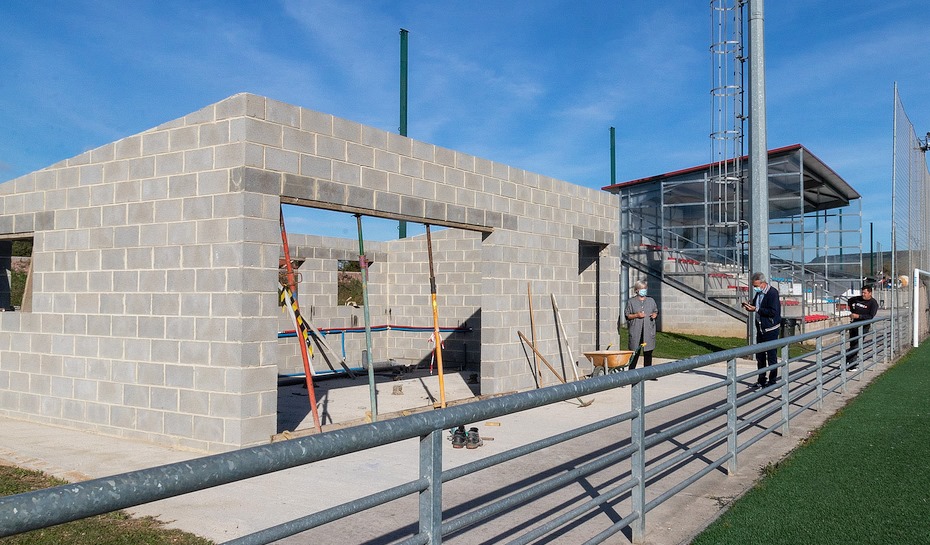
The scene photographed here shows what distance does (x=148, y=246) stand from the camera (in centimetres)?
864

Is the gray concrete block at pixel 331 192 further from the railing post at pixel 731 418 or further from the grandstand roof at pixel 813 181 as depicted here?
the grandstand roof at pixel 813 181

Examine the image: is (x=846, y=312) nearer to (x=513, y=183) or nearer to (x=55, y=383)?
(x=513, y=183)

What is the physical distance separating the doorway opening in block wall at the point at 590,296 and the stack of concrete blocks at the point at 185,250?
4.87 metres

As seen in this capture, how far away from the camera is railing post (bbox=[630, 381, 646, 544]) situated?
4484 millimetres

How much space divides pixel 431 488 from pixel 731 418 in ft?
13.9

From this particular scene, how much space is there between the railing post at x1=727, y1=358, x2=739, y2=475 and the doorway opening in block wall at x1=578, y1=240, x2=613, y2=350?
9159 mm

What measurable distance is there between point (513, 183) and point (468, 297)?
18.0 feet

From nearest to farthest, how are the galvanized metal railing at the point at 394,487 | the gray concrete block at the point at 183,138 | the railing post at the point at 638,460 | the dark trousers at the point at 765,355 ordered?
the galvanized metal railing at the point at 394,487
the railing post at the point at 638,460
the gray concrete block at the point at 183,138
the dark trousers at the point at 765,355

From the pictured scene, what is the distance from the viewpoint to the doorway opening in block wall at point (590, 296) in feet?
51.5

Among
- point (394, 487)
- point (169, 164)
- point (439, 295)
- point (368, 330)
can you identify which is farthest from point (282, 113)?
point (439, 295)

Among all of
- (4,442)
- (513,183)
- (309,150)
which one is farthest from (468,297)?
(4,442)

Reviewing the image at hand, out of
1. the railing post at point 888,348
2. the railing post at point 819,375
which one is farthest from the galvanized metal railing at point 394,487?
the railing post at point 888,348

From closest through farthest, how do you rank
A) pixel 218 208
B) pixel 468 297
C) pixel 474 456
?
pixel 474 456 < pixel 218 208 < pixel 468 297

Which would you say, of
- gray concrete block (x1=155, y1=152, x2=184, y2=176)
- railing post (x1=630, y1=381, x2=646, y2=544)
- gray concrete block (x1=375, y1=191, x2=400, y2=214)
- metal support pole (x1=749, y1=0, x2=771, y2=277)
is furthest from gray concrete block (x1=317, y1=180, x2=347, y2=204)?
metal support pole (x1=749, y1=0, x2=771, y2=277)
